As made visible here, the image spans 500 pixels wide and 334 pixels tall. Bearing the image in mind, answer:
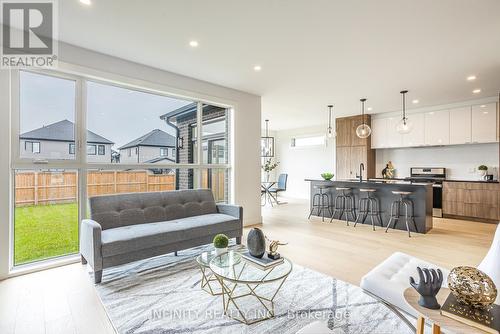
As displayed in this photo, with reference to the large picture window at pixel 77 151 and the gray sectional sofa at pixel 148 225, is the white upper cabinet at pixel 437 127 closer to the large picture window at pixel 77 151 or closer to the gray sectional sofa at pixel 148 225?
the gray sectional sofa at pixel 148 225

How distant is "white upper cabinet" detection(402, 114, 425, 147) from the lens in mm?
6438

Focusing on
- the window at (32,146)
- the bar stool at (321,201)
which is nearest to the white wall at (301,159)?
the bar stool at (321,201)

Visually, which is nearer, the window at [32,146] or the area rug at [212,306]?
the area rug at [212,306]

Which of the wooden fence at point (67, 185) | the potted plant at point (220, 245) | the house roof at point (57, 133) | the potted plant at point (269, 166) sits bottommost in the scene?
the potted plant at point (220, 245)

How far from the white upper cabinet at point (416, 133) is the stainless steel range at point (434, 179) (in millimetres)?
760

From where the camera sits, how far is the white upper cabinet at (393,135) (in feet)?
22.4

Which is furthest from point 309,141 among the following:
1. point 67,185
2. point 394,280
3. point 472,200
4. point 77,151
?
point 394,280

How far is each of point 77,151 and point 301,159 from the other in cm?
777

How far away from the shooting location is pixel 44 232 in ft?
10.5

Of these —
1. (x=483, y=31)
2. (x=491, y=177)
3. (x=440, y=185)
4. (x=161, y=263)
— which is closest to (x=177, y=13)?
(x=161, y=263)

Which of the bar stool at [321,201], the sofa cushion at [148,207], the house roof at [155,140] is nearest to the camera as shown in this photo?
the sofa cushion at [148,207]

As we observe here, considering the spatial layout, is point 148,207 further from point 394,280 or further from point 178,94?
point 394,280

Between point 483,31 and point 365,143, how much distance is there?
450 centimetres

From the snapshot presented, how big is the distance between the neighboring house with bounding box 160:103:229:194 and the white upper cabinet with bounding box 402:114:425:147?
4942 mm
